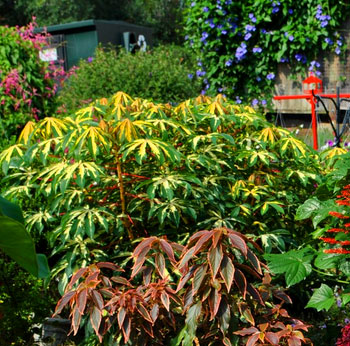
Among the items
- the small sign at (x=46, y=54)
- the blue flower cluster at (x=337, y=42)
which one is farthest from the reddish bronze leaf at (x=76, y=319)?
the blue flower cluster at (x=337, y=42)

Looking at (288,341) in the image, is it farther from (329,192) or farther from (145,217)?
(145,217)

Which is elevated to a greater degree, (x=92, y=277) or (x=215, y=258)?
(x=215, y=258)

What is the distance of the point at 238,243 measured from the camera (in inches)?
87.7

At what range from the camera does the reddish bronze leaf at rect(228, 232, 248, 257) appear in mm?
2211

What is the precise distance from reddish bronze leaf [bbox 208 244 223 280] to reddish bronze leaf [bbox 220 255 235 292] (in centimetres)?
4

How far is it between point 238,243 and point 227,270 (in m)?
0.11

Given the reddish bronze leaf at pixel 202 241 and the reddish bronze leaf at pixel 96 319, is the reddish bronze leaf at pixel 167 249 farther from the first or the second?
the reddish bronze leaf at pixel 96 319

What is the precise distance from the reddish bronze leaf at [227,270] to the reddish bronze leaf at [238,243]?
6 cm

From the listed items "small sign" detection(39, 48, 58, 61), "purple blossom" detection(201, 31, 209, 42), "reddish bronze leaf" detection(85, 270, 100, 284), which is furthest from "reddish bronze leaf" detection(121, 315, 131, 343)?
"purple blossom" detection(201, 31, 209, 42)

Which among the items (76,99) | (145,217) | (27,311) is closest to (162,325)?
(145,217)

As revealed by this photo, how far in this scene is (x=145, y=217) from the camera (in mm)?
3260

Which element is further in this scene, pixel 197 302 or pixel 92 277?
pixel 92 277

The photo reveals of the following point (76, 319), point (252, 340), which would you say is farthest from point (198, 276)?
point (76, 319)

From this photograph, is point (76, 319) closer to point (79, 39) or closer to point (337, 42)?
point (337, 42)
